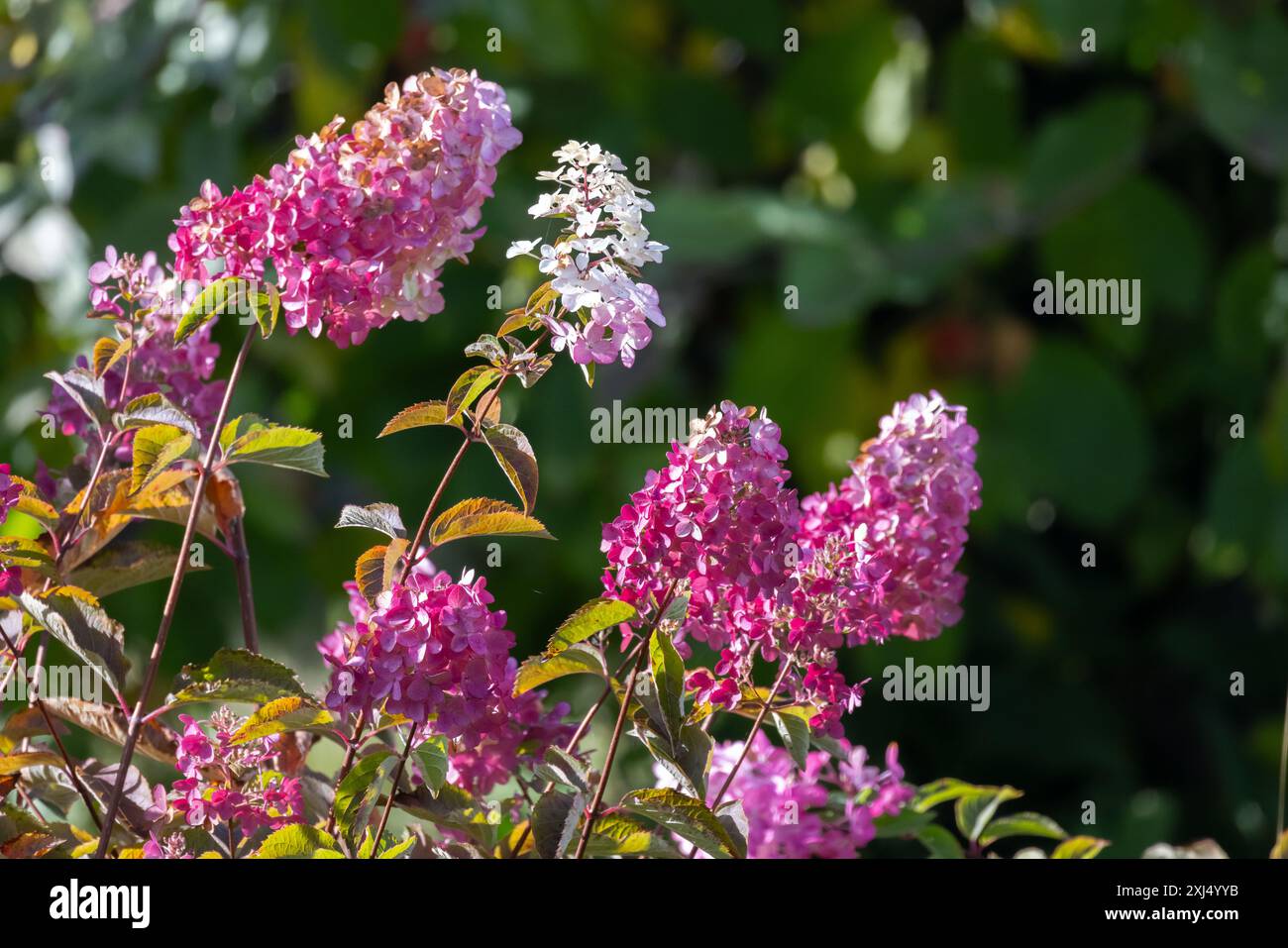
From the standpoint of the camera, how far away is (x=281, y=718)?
40 centimetres

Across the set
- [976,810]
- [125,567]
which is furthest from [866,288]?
[125,567]

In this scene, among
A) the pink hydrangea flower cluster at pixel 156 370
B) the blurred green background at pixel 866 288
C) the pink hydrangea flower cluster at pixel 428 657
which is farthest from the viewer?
the blurred green background at pixel 866 288

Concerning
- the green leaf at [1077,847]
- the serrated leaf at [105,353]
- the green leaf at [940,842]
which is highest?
the serrated leaf at [105,353]

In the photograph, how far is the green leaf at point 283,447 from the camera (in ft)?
1.37

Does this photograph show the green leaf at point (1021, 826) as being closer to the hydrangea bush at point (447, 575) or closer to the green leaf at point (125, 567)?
the hydrangea bush at point (447, 575)

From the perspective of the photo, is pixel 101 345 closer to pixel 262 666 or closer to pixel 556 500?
pixel 262 666

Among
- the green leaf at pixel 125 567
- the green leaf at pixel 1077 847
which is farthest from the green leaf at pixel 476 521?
the green leaf at pixel 1077 847

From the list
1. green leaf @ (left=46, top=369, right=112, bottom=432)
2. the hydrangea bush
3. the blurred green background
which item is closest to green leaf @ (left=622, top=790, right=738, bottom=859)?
the hydrangea bush

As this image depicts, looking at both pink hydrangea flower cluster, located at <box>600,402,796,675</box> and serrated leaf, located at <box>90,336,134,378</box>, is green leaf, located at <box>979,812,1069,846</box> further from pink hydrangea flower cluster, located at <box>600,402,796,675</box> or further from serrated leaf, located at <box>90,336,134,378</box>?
serrated leaf, located at <box>90,336,134,378</box>

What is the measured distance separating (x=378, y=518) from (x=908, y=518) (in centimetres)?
15

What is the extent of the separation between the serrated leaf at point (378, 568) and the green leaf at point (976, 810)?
9.0 inches

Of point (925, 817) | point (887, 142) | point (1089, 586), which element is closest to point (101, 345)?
point (925, 817)

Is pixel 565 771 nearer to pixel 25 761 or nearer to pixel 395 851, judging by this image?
pixel 395 851

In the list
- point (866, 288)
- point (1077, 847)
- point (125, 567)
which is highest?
point (866, 288)
